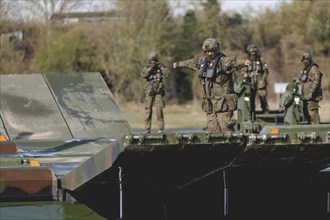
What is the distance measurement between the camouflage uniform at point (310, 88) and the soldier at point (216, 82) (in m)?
3.38

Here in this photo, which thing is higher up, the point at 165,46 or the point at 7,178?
the point at 165,46

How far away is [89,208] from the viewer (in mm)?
8398

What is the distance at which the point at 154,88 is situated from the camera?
14211 millimetres

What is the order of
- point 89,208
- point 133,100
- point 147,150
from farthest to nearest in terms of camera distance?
point 133,100
point 89,208
point 147,150

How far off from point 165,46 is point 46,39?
4.78m

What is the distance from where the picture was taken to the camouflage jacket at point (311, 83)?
40.0ft

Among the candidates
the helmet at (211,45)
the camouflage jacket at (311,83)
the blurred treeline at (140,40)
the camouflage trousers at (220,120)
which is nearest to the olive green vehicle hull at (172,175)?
the camouflage trousers at (220,120)

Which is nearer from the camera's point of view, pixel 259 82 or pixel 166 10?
pixel 259 82

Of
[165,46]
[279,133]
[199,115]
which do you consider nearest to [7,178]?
[279,133]

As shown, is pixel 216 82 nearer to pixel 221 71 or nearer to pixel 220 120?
pixel 221 71

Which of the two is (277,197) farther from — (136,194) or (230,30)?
(230,30)

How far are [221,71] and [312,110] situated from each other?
4.02m

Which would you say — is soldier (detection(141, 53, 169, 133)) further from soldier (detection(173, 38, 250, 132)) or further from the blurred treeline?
the blurred treeline

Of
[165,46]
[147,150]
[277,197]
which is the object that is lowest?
[277,197]
